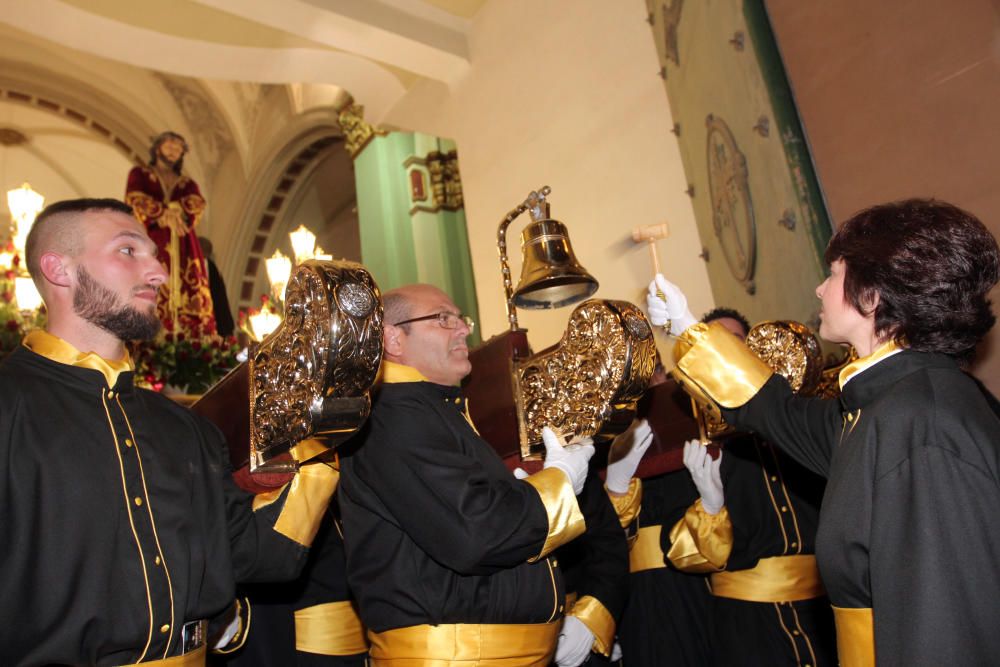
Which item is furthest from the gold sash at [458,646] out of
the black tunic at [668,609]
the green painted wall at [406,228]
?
the green painted wall at [406,228]

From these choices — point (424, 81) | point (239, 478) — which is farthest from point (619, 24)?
point (239, 478)

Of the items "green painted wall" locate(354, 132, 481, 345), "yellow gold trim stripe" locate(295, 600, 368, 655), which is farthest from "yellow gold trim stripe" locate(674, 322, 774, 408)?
"green painted wall" locate(354, 132, 481, 345)

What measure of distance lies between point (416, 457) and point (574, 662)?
102cm

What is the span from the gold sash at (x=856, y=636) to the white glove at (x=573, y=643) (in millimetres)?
1012

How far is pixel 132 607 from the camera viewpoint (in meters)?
1.86

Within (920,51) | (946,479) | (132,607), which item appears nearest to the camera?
(946,479)

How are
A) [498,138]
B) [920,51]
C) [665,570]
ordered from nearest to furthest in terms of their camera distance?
1. [920,51]
2. [665,570]
3. [498,138]

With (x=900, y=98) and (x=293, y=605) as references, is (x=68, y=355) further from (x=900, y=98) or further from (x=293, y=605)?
(x=900, y=98)

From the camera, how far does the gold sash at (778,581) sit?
9.96ft

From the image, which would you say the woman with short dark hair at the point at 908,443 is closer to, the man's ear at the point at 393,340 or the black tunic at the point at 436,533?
the black tunic at the point at 436,533

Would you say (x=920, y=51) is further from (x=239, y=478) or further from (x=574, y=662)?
(x=239, y=478)

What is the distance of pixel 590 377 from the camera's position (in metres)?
2.62

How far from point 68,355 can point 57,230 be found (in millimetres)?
400

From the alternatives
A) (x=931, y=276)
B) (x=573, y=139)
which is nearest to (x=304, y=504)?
(x=931, y=276)
